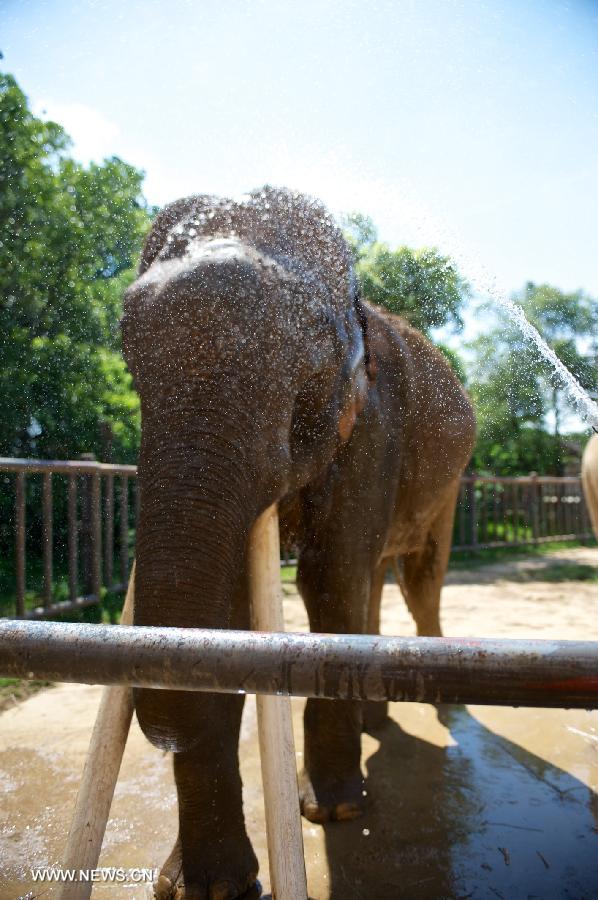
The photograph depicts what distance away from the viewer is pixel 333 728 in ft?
8.33

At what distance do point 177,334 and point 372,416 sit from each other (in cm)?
109

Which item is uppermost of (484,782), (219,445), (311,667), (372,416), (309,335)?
(309,335)

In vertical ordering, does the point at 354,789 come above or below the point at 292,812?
below

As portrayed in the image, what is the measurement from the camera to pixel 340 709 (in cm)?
253

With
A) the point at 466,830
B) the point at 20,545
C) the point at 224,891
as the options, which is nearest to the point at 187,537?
the point at 224,891

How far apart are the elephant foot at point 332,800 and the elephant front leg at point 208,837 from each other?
448mm

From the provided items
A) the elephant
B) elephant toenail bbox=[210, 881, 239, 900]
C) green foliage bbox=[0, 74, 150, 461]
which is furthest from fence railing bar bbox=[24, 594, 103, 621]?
elephant toenail bbox=[210, 881, 239, 900]

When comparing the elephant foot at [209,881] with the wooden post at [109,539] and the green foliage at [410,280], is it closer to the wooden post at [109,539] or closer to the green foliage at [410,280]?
the green foliage at [410,280]

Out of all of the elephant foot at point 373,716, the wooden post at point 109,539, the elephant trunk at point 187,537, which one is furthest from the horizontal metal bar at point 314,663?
the wooden post at point 109,539

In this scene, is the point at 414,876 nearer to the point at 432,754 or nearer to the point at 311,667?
the point at 432,754

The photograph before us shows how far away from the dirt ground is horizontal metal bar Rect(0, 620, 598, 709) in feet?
4.74

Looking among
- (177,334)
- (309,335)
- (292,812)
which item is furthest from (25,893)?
(309,335)

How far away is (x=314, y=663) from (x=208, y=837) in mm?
1427

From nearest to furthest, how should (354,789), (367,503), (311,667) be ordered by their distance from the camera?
1. (311,667)
2. (354,789)
3. (367,503)
